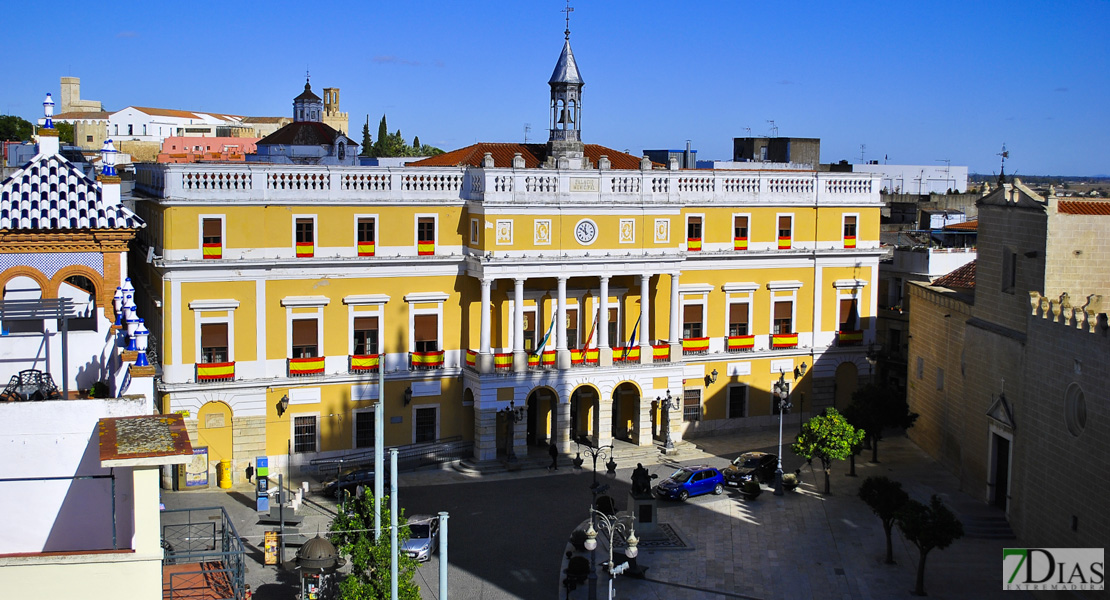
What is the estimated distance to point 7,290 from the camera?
26.2m

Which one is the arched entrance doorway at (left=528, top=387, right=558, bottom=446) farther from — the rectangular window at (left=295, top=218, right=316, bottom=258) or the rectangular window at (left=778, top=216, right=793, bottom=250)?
the rectangular window at (left=778, top=216, right=793, bottom=250)

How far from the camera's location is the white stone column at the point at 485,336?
43188mm

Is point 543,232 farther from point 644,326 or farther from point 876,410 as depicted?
point 876,410

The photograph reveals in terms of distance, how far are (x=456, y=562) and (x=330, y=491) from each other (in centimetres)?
770

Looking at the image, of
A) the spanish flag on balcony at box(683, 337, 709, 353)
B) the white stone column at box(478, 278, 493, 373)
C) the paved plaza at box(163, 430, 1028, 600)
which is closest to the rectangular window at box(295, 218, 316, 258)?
the white stone column at box(478, 278, 493, 373)

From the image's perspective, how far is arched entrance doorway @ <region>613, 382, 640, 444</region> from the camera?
155 feet

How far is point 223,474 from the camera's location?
133 feet

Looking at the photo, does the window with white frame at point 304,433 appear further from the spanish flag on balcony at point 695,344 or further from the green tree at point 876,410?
the green tree at point 876,410

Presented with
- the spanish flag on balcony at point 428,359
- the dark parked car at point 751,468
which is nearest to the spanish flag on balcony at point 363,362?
the spanish flag on balcony at point 428,359

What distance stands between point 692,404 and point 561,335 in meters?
7.49

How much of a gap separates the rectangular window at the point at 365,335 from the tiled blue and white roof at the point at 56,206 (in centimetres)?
1647

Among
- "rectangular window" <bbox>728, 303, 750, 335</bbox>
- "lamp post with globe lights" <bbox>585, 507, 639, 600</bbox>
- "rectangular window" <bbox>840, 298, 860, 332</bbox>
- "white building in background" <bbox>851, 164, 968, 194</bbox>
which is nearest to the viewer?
"lamp post with globe lights" <bbox>585, 507, 639, 600</bbox>

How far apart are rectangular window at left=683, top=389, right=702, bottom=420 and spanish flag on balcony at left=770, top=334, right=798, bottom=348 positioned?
13.0 feet

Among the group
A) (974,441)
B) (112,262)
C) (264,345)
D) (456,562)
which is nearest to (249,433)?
(264,345)
